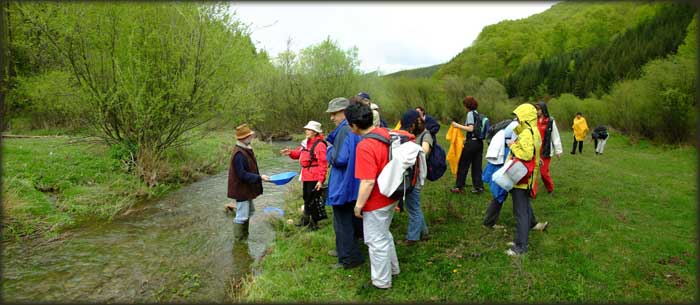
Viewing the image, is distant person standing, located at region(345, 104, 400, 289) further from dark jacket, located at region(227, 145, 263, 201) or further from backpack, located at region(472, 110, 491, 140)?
backpack, located at region(472, 110, 491, 140)

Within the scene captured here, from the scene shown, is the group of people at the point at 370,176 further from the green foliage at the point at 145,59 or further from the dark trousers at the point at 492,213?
the green foliage at the point at 145,59

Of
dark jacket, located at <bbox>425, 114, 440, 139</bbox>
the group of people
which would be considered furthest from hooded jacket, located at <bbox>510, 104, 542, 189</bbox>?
dark jacket, located at <bbox>425, 114, 440, 139</bbox>

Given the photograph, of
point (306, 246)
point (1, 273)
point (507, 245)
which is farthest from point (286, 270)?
point (1, 273)

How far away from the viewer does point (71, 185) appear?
8234 millimetres

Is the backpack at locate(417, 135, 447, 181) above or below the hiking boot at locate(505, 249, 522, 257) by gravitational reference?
above

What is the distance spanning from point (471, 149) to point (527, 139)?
2684 millimetres

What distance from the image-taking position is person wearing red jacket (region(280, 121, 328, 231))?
5473 millimetres

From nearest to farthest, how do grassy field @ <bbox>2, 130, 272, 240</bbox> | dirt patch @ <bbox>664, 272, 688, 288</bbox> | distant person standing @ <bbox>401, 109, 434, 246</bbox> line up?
dirt patch @ <bbox>664, 272, 688, 288</bbox>, distant person standing @ <bbox>401, 109, 434, 246</bbox>, grassy field @ <bbox>2, 130, 272, 240</bbox>

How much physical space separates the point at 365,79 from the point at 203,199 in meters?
23.1

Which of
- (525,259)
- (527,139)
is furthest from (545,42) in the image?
(525,259)

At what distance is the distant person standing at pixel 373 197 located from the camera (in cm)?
349

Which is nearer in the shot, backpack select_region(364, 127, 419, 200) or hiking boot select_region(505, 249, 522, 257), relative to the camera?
backpack select_region(364, 127, 419, 200)

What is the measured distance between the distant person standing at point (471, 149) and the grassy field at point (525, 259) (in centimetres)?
32

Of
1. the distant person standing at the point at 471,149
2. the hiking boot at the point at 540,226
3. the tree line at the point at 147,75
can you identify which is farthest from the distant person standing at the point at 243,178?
the tree line at the point at 147,75
